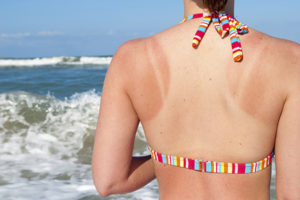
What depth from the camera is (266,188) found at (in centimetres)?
119

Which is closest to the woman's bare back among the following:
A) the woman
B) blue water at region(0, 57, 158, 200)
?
the woman

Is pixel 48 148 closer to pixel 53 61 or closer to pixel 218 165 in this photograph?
pixel 218 165

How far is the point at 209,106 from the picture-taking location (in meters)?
1.06

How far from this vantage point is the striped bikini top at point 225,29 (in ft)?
3.31

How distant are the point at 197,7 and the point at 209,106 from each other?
29 cm

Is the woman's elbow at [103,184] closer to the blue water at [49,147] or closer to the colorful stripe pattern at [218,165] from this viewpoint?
the colorful stripe pattern at [218,165]

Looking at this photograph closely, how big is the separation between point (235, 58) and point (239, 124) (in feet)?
0.63

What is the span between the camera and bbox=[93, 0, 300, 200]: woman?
1.02 m

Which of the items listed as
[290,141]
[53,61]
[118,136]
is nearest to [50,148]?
[118,136]

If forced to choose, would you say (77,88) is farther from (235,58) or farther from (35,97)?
(235,58)

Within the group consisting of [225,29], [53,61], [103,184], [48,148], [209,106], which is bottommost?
[53,61]

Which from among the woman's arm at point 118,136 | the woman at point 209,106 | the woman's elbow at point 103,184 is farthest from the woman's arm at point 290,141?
the woman's elbow at point 103,184

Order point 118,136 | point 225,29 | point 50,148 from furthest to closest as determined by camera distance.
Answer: point 50,148 → point 118,136 → point 225,29

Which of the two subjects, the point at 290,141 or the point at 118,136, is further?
the point at 118,136
